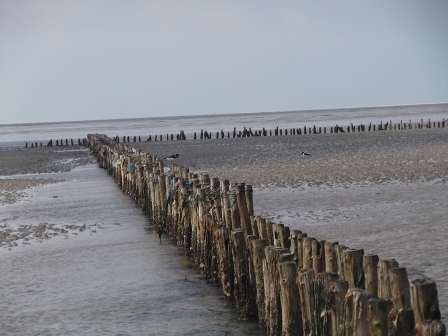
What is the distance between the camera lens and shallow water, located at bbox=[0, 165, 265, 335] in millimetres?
11359

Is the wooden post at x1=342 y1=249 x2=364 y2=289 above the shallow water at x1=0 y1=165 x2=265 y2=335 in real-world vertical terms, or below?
above

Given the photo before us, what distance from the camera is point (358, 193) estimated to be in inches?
948

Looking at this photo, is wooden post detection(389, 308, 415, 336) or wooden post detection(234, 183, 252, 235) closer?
wooden post detection(389, 308, 415, 336)

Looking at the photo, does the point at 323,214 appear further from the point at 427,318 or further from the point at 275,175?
the point at 427,318

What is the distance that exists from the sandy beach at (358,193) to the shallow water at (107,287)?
9.92ft

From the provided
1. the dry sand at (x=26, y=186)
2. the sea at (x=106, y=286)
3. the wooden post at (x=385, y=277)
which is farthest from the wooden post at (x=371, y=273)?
the dry sand at (x=26, y=186)

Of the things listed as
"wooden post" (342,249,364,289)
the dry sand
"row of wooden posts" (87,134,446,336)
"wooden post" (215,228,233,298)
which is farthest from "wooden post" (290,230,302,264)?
the dry sand

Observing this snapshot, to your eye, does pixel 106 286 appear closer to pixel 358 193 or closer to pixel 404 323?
pixel 404 323

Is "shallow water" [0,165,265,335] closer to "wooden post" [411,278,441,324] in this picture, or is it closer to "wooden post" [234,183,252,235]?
"wooden post" [234,183,252,235]

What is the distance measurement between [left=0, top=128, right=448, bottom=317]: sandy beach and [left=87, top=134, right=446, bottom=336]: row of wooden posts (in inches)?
87.6

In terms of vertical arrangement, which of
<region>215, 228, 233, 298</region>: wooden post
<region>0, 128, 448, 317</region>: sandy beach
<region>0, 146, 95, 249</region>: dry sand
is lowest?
<region>0, 146, 95, 249</region>: dry sand

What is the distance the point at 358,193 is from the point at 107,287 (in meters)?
11.8

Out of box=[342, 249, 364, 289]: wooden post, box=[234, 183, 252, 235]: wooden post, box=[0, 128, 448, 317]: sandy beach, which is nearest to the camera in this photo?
box=[342, 249, 364, 289]: wooden post

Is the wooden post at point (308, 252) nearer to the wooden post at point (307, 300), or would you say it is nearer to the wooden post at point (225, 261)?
the wooden post at point (307, 300)
